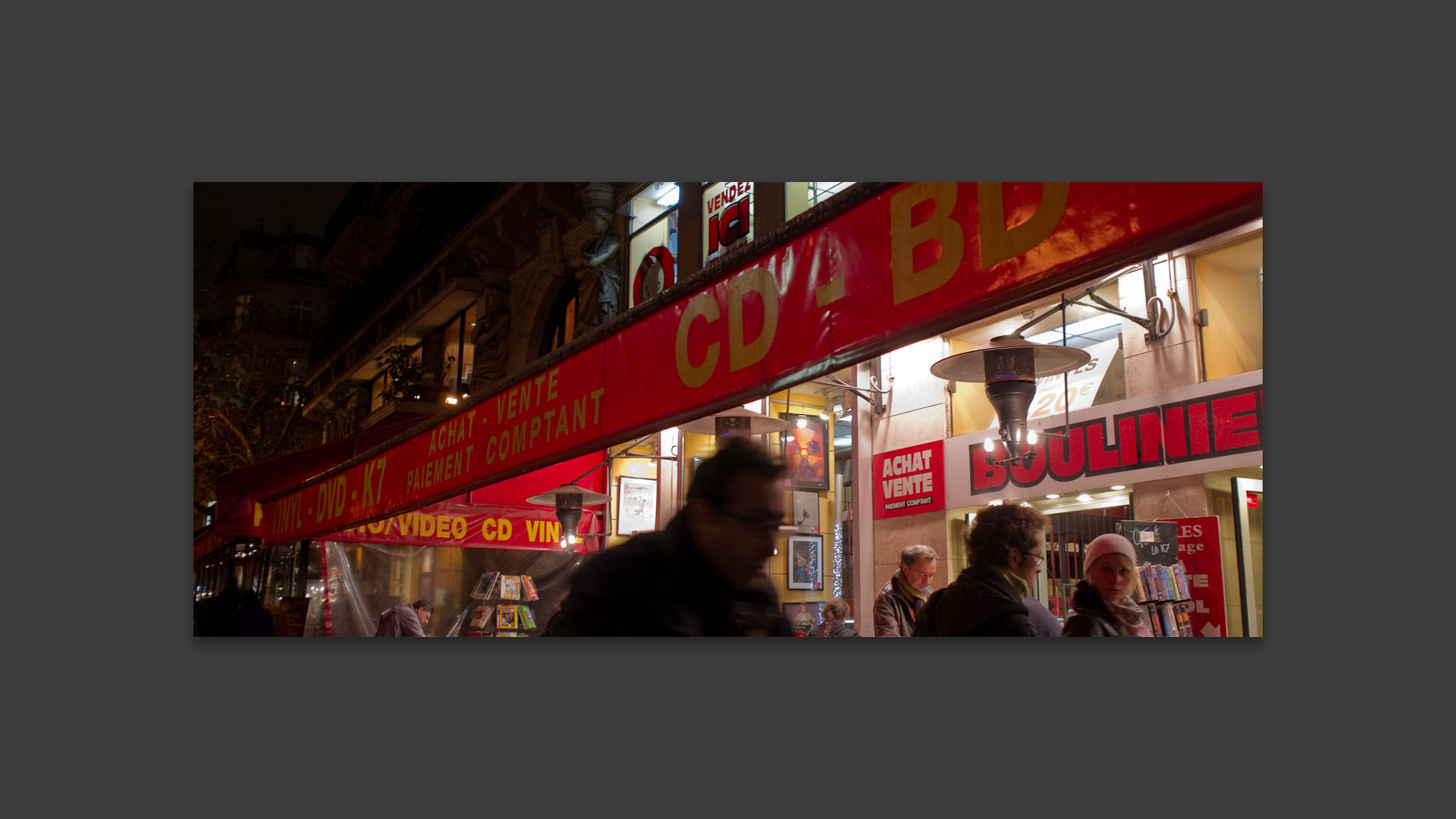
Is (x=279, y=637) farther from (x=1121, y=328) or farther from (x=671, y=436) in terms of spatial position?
(x=1121, y=328)

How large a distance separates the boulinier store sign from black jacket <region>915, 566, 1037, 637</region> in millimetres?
1098

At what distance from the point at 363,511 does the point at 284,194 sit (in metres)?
1.90

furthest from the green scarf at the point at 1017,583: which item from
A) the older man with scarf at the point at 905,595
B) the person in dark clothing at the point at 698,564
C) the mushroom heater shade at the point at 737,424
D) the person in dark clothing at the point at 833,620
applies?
the person in dark clothing at the point at 833,620

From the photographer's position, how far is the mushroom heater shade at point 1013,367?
3859 mm

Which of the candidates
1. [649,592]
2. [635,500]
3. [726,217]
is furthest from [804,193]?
[635,500]

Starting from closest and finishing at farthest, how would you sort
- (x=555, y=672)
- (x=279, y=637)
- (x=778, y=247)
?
(x=778, y=247), (x=555, y=672), (x=279, y=637)

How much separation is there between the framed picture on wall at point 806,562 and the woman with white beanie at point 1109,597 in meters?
4.04

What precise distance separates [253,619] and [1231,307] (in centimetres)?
465

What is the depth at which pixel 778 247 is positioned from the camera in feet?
9.86

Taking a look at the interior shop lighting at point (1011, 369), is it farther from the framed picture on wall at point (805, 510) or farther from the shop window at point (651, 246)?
the framed picture on wall at point (805, 510)

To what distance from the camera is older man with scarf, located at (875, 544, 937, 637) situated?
181 inches

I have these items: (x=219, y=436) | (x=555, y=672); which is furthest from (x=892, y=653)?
(x=219, y=436)

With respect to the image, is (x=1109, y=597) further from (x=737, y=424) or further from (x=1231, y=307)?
(x=737, y=424)

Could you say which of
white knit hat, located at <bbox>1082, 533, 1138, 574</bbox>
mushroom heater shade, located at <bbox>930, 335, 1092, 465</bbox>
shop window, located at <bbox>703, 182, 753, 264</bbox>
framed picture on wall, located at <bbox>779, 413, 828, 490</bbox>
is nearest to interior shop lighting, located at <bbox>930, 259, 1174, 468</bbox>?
mushroom heater shade, located at <bbox>930, 335, 1092, 465</bbox>
